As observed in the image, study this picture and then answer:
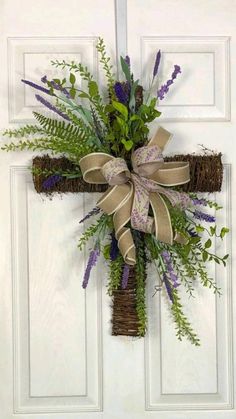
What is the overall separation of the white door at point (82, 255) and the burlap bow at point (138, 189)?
7.3 inches

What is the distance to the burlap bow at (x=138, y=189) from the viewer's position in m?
1.36

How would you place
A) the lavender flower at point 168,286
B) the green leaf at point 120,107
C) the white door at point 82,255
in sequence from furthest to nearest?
the white door at point 82,255 < the lavender flower at point 168,286 < the green leaf at point 120,107

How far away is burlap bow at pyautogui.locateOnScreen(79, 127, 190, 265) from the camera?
1364mm

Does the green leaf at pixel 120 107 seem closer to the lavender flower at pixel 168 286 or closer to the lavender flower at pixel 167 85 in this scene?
the lavender flower at pixel 167 85

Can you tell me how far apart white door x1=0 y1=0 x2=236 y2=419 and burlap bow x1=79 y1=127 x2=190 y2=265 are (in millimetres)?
185

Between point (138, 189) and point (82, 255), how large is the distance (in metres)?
0.30

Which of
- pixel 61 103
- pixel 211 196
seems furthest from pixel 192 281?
pixel 61 103

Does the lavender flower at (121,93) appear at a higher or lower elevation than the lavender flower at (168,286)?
higher

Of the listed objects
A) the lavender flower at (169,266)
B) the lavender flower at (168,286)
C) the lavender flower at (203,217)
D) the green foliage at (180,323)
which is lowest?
the green foliage at (180,323)

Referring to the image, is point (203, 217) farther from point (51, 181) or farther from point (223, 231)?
point (51, 181)

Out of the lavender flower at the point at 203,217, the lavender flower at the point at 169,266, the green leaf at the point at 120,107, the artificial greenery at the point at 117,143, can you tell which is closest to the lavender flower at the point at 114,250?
the artificial greenery at the point at 117,143

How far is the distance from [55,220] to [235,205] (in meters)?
0.53

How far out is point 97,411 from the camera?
1.55 meters

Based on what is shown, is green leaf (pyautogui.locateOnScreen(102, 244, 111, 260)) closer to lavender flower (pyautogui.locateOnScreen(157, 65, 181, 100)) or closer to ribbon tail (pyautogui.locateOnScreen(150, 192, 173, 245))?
ribbon tail (pyautogui.locateOnScreen(150, 192, 173, 245))
